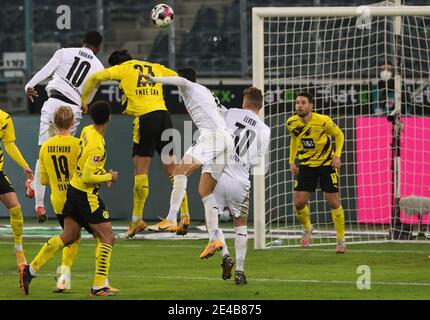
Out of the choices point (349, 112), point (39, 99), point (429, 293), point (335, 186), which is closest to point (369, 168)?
point (349, 112)

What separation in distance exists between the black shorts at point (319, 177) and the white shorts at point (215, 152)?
12.6 ft

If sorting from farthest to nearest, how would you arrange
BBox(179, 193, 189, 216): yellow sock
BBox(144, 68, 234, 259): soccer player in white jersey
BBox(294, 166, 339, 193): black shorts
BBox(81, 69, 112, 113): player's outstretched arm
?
1. BBox(294, 166, 339, 193): black shorts
2. BBox(179, 193, 189, 216): yellow sock
3. BBox(81, 69, 112, 113): player's outstretched arm
4. BBox(144, 68, 234, 259): soccer player in white jersey

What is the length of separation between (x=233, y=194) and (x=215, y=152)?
0.56 m

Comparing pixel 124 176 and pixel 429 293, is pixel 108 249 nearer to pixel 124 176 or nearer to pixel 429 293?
pixel 429 293

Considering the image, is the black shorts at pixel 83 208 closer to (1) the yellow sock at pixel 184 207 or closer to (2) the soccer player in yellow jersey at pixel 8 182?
(2) the soccer player in yellow jersey at pixel 8 182

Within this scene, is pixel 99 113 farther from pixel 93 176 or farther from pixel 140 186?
pixel 140 186

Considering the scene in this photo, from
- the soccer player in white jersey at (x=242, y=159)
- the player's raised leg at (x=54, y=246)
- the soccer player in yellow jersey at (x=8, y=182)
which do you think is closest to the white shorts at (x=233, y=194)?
the soccer player in white jersey at (x=242, y=159)

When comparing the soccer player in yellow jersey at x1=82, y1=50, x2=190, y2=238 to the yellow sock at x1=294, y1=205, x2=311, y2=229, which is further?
the yellow sock at x1=294, y1=205, x2=311, y2=229

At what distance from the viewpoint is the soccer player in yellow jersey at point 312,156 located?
59.4 feet

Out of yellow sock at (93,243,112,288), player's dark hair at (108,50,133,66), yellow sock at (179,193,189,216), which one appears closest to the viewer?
yellow sock at (93,243,112,288)

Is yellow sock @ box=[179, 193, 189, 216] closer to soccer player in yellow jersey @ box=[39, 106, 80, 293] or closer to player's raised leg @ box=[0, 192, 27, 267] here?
player's raised leg @ box=[0, 192, 27, 267]

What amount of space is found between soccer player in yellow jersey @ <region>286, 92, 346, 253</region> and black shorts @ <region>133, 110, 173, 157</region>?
201 centimetres

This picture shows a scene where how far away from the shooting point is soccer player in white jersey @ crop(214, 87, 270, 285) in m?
14.1

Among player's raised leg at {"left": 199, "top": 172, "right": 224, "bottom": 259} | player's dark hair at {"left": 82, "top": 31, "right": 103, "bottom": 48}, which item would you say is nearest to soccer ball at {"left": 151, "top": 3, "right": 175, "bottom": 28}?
player's dark hair at {"left": 82, "top": 31, "right": 103, "bottom": 48}
